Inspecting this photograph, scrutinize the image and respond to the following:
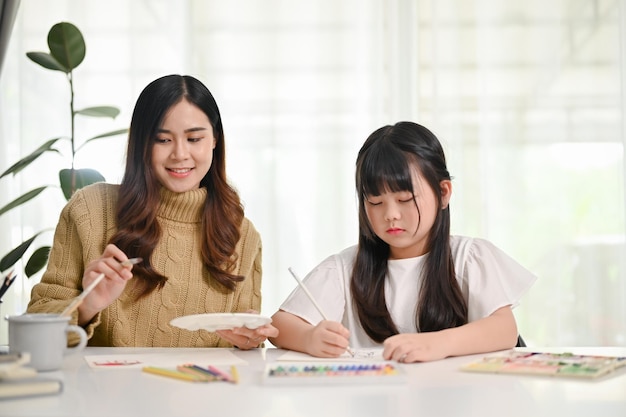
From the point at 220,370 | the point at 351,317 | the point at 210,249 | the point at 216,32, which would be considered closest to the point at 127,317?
the point at 210,249

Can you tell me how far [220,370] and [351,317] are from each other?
0.57m

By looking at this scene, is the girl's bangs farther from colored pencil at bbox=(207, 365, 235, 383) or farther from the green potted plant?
the green potted plant

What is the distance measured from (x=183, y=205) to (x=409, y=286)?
1.89 ft

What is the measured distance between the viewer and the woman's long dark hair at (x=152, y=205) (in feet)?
5.78

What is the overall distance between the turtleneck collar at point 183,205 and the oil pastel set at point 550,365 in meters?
0.84

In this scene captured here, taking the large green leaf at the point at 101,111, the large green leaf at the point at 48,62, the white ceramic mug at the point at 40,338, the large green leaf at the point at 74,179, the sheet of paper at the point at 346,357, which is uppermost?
the large green leaf at the point at 48,62

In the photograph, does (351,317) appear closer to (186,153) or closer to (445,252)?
(445,252)

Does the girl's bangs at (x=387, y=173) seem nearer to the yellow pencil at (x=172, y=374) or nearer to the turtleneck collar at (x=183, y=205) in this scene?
the turtleneck collar at (x=183, y=205)

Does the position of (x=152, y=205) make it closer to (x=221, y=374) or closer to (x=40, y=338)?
(x=40, y=338)

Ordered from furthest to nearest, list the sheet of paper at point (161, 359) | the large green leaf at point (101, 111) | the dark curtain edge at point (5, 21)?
the dark curtain edge at point (5, 21)
the large green leaf at point (101, 111)
the sheet of paper at point (161, 359)

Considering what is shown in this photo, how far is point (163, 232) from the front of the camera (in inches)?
72.0

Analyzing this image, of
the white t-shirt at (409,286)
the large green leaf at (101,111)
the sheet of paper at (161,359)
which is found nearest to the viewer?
the sheet of paper at (161,359)

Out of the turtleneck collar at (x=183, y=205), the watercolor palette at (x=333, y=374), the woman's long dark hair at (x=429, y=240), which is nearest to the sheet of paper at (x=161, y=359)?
the watercolor palette at (x=333, y=374)

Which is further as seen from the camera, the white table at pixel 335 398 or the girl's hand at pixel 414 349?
the girl's hand at pixel 414 349
